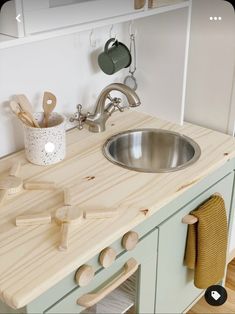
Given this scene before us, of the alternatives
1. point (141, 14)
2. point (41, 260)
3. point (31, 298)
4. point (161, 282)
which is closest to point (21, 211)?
point (41, 260)

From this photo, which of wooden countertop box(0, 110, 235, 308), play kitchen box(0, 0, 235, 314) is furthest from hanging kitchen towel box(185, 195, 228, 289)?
wooden countertop box(0, 110, 235, 308)

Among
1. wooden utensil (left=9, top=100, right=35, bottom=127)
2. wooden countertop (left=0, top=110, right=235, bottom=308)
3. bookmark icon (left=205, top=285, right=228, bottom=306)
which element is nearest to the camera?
wooden countertop (left=0, top=110, right=235, bottom=308)

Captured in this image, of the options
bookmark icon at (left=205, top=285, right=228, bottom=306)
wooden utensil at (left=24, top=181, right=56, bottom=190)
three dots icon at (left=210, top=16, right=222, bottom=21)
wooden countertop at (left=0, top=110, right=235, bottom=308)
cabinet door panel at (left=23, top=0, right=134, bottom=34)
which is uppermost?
cabinet door panel at (left=23, top=0, right=134, bottom=34)

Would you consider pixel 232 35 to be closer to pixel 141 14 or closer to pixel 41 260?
pixel 141 14

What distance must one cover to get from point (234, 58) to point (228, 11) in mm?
172

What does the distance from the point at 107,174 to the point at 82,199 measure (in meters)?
0.18

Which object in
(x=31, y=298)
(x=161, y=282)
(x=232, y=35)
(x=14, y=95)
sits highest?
(x=232, y=35)

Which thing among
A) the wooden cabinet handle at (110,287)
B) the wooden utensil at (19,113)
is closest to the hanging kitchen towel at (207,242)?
the wooden cabinet handle at (110,287)

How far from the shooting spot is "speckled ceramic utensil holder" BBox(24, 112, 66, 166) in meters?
1.51

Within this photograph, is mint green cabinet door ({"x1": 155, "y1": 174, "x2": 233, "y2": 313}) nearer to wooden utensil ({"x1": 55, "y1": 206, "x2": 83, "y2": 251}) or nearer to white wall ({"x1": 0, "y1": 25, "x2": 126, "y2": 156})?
wooden utensil ({"x1": 55, "y1": 206, "x2": 83, "y2": 251})

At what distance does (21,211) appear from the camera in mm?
1312

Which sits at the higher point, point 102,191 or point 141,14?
point 141,14

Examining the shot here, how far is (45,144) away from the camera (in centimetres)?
152

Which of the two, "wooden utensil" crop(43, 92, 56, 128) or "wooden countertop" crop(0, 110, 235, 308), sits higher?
"wooden utensil" crop(43, 92, 56, 128)
